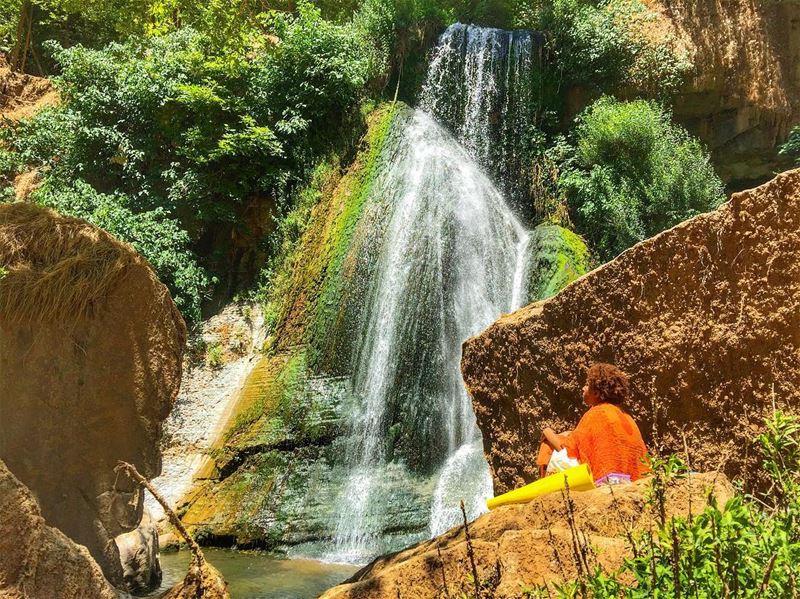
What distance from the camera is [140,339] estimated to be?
592 centimetres

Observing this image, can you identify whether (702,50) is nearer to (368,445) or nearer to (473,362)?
(368,445)

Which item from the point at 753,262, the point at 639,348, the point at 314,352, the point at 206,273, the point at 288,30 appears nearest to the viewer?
the point at 753,262

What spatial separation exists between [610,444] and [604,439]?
4 cm

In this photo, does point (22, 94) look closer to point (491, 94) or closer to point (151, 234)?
point (151, 234)

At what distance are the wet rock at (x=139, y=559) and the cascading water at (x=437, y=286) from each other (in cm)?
242

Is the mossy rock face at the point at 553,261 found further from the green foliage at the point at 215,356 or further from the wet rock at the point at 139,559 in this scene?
the wet rock at the point at 139,559

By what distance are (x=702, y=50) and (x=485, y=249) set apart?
675cm

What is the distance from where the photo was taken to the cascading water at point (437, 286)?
927 centimetres

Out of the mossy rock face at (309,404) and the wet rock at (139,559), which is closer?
the wet rock at (139,559)

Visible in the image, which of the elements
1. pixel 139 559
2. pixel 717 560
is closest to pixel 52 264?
pixel 139 559

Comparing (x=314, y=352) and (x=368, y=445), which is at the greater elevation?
(x=314, y=352)

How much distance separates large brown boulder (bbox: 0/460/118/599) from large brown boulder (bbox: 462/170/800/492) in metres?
2.96

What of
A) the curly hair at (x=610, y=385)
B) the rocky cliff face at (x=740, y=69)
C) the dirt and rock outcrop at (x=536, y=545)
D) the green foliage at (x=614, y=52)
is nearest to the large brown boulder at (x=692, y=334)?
the curly hair at (x=610, y=385)

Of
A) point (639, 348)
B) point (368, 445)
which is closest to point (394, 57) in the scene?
point (368, 445)
